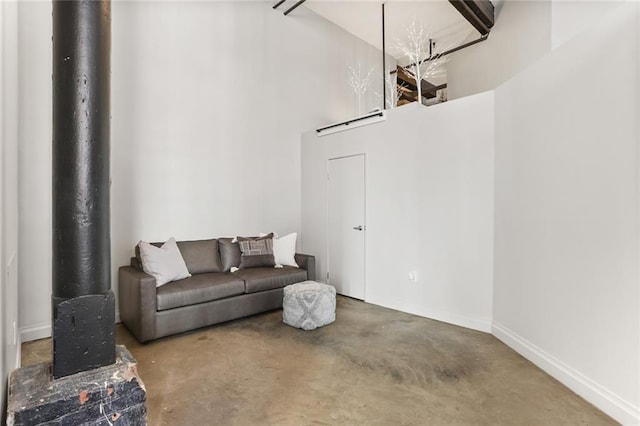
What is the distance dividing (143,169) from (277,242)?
6.04ft

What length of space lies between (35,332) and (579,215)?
474 cm

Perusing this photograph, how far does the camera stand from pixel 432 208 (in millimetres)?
3842

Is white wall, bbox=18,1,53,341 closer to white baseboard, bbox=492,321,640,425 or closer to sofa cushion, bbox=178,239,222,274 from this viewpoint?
sofa cushion, bbox=178,239,222,274

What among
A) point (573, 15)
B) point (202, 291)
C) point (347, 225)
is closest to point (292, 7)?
point (347, 225)

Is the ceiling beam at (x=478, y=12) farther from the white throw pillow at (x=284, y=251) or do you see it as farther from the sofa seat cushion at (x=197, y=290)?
the sofa seat cushion at (x=197, y=290)

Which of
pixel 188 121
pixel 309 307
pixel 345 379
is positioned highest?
pixel 188 121

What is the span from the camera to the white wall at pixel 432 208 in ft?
11.4

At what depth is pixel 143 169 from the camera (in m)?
3.91

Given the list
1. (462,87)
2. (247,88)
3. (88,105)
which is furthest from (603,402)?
(462,87)

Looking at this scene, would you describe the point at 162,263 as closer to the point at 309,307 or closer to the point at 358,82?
the point at 309,307

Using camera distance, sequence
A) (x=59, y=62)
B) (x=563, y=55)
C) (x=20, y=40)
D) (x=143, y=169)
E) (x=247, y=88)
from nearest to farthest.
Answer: (x=59, y=62)
(x=563, y=55)
(x=20, y=40)
(x=143, y=169)
(x=247, y=88)

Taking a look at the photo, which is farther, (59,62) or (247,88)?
(247,88)

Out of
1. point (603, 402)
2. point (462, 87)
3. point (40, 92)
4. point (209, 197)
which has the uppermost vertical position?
point (462, 87)

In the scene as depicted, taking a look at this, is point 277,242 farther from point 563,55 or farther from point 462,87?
point 462,87
